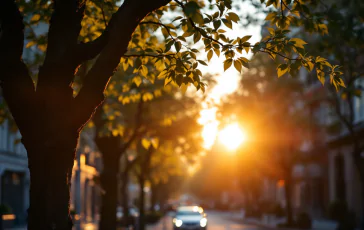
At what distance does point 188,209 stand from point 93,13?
23.7 metres

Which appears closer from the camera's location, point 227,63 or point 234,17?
point 234,17

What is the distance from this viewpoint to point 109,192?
21188 millimetres

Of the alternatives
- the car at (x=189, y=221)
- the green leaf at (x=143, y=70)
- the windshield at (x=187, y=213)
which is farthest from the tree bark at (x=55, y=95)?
the windshield at (x=187, y=213)

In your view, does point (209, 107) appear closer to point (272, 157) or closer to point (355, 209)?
point (272, 157)

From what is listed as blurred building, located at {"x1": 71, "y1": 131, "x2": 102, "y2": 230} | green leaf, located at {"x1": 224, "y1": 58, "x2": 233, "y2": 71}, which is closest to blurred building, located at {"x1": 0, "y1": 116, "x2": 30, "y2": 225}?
blurred building, located at {"x1": 71, "y1": 131, "x2": 102, "y2": 230}

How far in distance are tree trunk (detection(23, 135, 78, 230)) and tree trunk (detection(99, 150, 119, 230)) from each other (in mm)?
13793

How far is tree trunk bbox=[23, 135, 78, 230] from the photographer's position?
684cm

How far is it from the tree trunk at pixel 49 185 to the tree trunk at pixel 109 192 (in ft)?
45.3

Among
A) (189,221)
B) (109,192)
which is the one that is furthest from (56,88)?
(189,221)

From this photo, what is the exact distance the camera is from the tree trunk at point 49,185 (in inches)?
269

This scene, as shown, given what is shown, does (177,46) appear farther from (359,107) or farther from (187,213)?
(359,107)

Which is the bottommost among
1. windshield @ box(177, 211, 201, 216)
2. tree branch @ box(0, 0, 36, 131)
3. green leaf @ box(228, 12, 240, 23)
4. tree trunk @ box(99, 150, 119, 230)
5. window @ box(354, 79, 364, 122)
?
windshield @ box(177, 211, 201, 216)

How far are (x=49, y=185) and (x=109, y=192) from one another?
1447 centimetres

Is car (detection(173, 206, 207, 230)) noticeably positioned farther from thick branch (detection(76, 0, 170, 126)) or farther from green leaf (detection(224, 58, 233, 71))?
thick branch (detection(76, 0, 170, 126))
